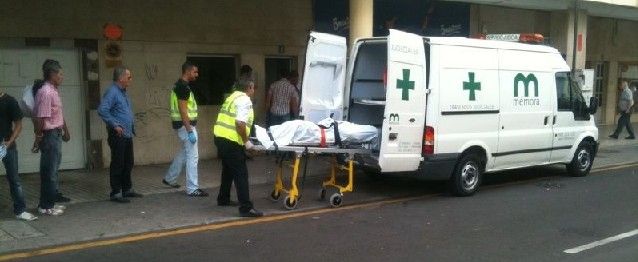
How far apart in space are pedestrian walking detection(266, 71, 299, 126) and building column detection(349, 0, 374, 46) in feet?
5.37

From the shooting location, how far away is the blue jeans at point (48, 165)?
6.96 meters

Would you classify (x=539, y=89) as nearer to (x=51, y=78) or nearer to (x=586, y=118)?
(x=586, y=118)

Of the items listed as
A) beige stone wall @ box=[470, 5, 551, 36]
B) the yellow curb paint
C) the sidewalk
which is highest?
beige stone wall @ box=[470, 5, 551, 36]

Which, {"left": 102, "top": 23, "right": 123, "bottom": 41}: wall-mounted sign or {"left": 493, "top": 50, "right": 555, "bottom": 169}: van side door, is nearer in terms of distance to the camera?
{"left": 493, "top": 50, "right": 555, "bottom": 169}: van side door

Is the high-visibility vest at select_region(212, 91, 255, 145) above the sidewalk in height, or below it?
above

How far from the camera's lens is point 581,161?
10.6 meters

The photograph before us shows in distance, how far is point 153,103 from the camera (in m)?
11.0

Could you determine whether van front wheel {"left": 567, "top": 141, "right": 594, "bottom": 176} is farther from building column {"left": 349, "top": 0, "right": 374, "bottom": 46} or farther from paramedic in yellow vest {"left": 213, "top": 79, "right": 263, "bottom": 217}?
paramedic in yellow vest {"left": 213, "top": 79, "right": 263, "bottom": 217}

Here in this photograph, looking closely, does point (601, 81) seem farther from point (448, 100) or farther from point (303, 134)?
point (303, 134)

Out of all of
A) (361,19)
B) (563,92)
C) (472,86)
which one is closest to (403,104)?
(472,86)

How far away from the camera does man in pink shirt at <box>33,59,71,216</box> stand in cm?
691

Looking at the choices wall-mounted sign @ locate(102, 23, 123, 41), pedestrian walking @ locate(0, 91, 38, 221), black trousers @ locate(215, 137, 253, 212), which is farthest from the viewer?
wall-mounted sign @ locate(102, 23, 123, 41)

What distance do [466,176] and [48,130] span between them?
559 centimetres

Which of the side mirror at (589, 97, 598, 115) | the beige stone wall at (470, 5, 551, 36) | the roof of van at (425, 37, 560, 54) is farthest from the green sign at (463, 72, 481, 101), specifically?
the beige stone wall at (470, 5, 551, 36)
